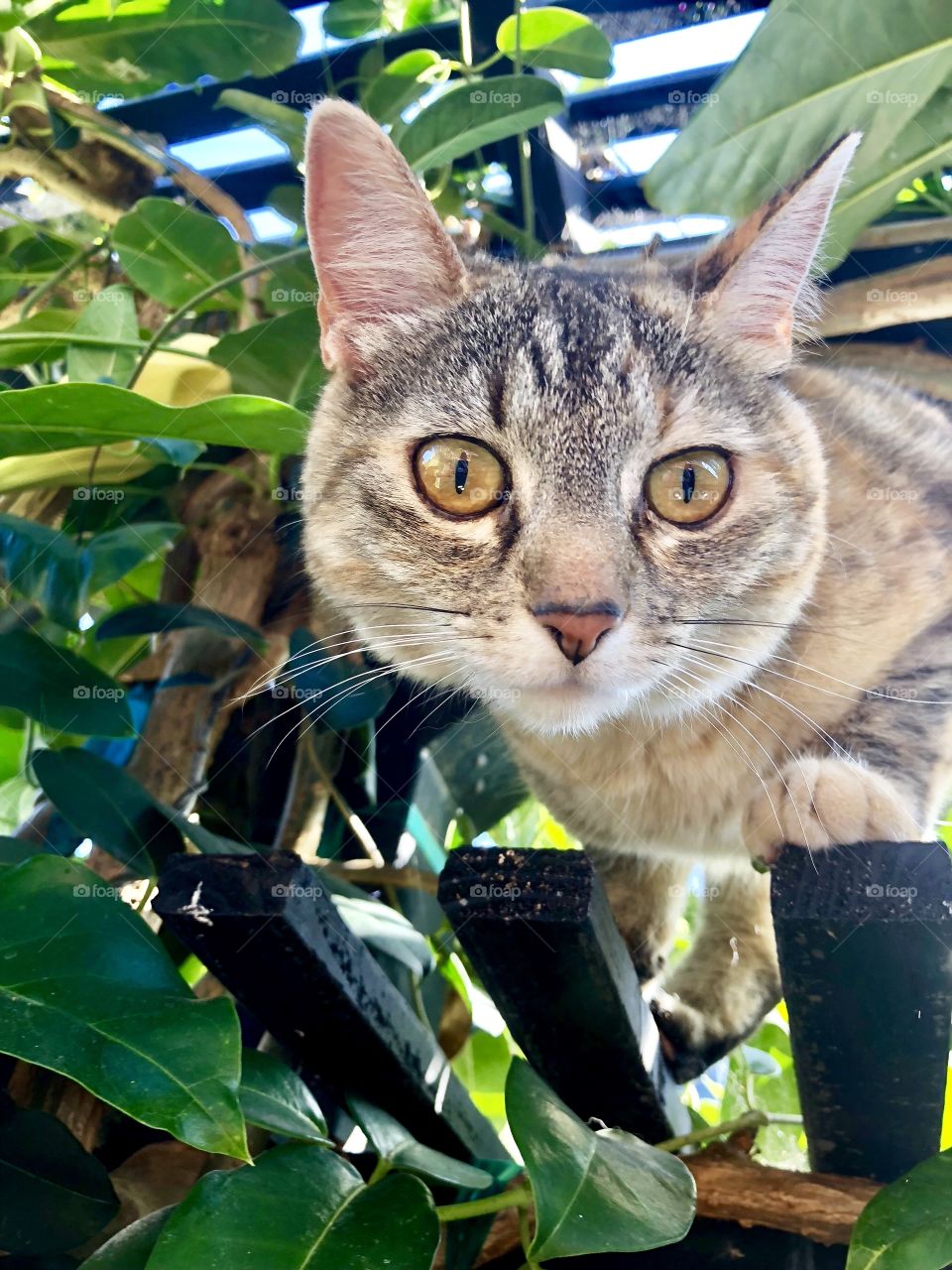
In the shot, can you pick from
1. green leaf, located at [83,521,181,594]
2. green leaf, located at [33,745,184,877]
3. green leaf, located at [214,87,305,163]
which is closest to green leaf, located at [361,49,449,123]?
green leaf, located at [214,87,305,163]

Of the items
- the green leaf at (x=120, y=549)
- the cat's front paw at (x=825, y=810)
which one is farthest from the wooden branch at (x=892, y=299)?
the green leaf at (x=120, y=549)

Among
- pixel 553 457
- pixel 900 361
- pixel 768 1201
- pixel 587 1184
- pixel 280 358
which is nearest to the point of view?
pixel 587 1184

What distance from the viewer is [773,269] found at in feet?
4.25

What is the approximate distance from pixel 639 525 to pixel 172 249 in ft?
3.21

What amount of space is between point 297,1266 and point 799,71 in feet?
4.84

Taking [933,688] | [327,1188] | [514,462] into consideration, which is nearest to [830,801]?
[933,688]

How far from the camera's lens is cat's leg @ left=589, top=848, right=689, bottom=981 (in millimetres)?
1693

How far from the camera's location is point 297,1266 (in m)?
0.80

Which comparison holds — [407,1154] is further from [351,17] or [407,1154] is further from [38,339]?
[351,17]

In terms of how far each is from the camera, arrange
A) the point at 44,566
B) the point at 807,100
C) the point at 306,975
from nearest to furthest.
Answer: the point at 306,975, the point at 44,566, the point at 807,100

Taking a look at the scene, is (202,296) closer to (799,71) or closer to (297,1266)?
(799,71)

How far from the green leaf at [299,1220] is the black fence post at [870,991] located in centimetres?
36

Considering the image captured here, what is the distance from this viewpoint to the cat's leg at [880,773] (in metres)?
1.13

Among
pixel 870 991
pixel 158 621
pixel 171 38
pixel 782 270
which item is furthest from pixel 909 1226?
pixel 171 38
